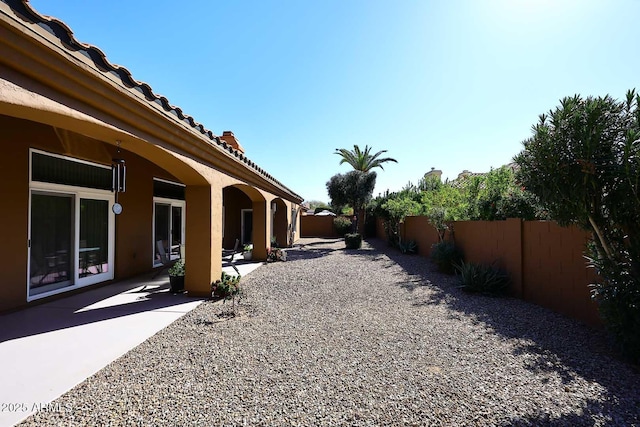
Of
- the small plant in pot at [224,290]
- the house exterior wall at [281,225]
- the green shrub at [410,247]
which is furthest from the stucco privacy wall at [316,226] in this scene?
the small plant in pot at [224,290]

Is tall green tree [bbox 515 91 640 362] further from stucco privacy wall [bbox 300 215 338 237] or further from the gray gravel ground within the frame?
stucco privacy wall [bbox 300 215 338 237]

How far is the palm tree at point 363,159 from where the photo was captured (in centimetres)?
2152

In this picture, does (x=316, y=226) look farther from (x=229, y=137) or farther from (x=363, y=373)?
(x=363, y=373)

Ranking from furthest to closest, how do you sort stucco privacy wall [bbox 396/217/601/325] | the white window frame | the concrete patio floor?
1. the white window frame
2. stucco privacy wall [bbox 396/217/601/325]
3. the concrete patio floor

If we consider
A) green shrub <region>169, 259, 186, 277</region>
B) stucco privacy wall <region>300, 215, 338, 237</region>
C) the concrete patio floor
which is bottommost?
the concrete patio floor

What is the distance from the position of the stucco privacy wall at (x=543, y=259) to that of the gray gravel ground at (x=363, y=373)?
0.41m

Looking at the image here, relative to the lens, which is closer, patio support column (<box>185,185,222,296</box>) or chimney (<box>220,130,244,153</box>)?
patio support column (<box>185,185,222,296</box>)

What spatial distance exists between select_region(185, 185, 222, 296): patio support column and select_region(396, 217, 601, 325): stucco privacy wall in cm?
686

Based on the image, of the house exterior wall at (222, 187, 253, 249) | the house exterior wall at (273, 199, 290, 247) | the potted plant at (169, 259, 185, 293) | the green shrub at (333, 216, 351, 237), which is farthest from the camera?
the green shrub at (333, 216, 351, 237)

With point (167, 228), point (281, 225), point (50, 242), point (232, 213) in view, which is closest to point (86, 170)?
point (50, 242)

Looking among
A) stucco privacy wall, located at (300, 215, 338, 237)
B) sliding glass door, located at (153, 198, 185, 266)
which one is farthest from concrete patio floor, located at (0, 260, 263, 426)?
stucco privacy wall, located at (300, 215, 338, 237)

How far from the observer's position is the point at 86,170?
6832mm

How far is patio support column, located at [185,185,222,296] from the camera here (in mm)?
6371

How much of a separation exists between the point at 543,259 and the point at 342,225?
19713 mm
